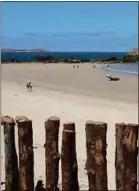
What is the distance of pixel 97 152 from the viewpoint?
4.34 m

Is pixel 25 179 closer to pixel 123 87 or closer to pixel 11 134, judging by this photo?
pixel 11 134

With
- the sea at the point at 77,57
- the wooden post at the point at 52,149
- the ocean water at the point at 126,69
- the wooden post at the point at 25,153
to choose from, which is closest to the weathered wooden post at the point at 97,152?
the wooden post at the point at 52,149

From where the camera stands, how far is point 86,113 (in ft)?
43.6

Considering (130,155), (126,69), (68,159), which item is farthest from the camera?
(126,69)

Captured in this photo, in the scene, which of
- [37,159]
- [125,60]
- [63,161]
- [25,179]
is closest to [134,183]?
[63,161]

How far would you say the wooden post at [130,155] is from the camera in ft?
13.8

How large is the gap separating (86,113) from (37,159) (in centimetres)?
662

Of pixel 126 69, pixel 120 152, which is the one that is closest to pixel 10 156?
pixel 120 152

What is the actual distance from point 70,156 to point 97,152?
1.14ft

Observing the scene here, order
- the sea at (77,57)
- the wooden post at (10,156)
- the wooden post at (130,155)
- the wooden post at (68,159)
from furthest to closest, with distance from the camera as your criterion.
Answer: the sea at (77,57) → the wooden post at (10,156) → the wooden post at (68,159) → the wooden post at (130,155)

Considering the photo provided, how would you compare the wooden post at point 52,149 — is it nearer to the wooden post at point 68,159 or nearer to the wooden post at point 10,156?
the wooden post at point 68,159

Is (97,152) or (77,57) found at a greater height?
(77,57)

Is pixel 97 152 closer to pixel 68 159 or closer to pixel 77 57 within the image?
pixel 68 159

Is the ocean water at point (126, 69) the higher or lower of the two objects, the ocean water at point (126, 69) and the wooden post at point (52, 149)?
the higher
